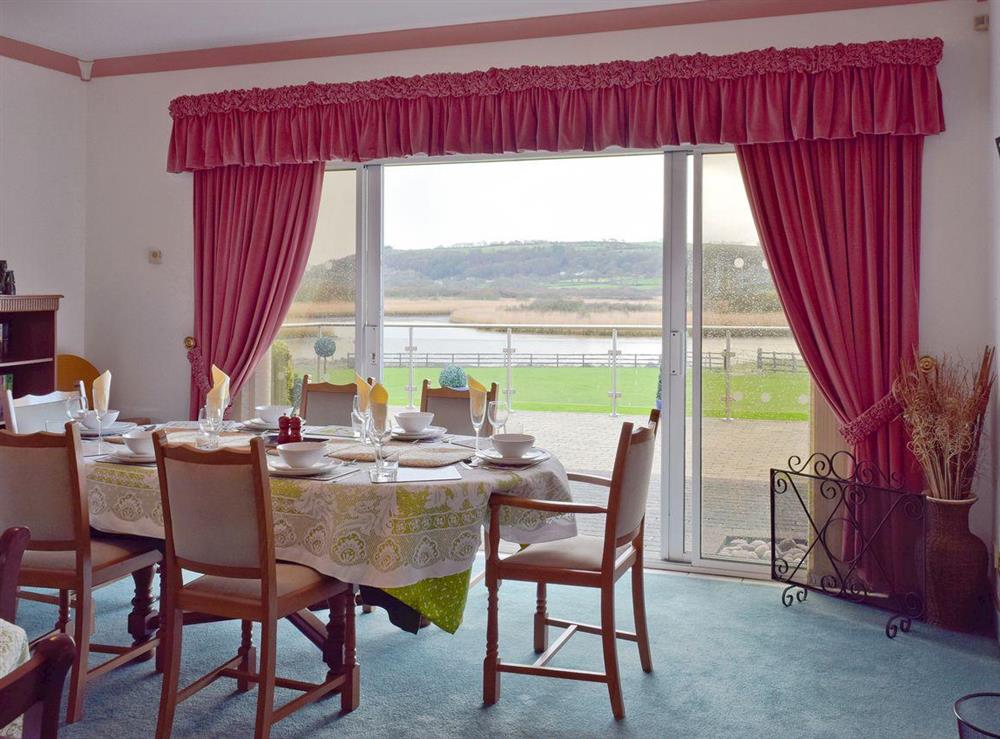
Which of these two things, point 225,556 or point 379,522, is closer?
point 225,556

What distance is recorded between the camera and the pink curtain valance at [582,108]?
408 centimetres

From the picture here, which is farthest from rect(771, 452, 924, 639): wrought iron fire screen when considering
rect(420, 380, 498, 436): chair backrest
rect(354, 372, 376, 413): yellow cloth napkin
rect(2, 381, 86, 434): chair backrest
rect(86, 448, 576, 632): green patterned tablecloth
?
rect(2, 381, 86, 434): chair backrest

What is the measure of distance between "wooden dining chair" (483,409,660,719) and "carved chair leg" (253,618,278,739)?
72 centimetres

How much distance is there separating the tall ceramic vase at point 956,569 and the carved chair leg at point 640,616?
1370mm

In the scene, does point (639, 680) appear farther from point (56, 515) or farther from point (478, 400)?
point (56, 515)

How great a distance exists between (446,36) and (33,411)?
2.73 metres

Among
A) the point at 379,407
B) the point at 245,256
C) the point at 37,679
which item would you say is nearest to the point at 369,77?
the point at 245,256

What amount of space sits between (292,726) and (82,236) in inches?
151

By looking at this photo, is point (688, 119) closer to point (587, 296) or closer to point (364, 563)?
point (364, 563)

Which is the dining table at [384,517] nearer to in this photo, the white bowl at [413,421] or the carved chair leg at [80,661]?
the carved chair leg at [80,661]

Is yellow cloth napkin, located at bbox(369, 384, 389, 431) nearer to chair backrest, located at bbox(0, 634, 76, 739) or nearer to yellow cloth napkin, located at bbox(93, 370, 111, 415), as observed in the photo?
yellow cloth napkin, located at bbox(93, 370, 111, 415)

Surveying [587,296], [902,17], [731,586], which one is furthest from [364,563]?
[587,296]

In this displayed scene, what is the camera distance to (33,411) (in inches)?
152

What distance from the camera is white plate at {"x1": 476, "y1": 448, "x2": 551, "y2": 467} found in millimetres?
3100
